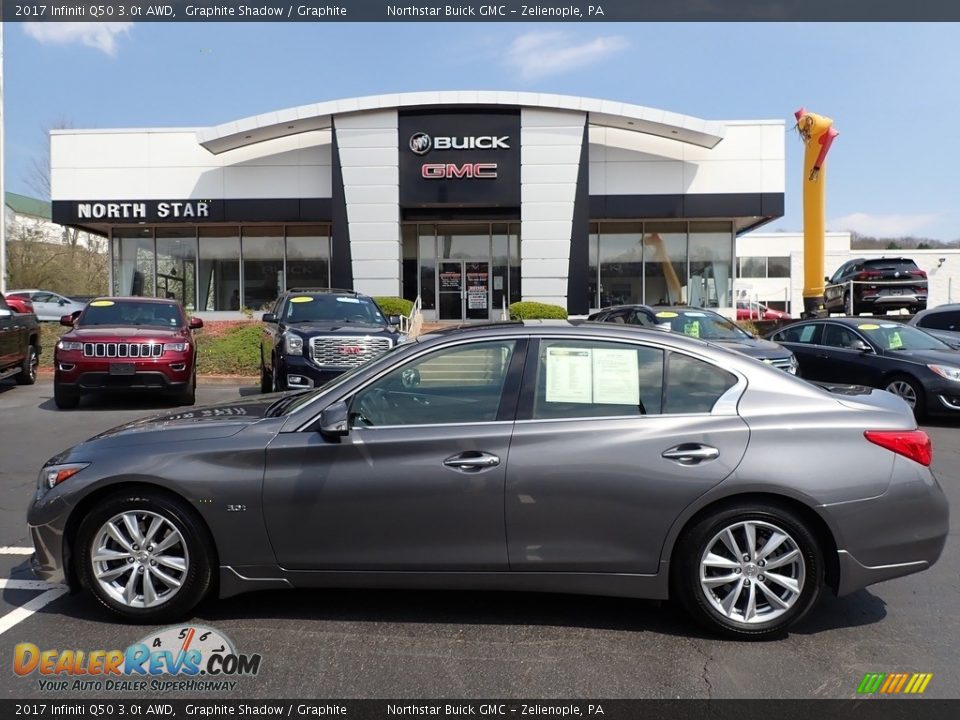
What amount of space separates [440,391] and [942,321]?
48.1 feet

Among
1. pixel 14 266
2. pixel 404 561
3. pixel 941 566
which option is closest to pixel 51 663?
pixel 404 561

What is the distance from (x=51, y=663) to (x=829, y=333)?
11.9 meters

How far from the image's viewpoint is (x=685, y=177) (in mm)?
24281

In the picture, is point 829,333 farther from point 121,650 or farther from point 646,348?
point 121,650

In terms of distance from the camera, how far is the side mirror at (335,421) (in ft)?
12.1

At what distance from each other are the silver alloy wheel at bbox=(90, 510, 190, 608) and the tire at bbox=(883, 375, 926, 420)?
980 centimetres

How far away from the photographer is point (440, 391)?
417cm

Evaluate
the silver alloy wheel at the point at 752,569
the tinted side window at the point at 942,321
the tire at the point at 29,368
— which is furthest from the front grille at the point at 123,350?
the tinted side window at the point at 942,321

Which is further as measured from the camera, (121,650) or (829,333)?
(829,333)

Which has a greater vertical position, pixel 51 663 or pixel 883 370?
pixel 883 370

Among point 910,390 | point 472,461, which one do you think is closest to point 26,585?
point 472,461

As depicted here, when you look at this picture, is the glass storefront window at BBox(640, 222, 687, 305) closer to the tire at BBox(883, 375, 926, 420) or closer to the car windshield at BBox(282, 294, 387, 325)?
the tire at BBox(883, 375, 926, 420)

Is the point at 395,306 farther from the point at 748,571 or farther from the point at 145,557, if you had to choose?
→ the point at 748,571

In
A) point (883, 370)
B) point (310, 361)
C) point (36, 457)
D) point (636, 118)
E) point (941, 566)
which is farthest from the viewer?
point (636, 118)
